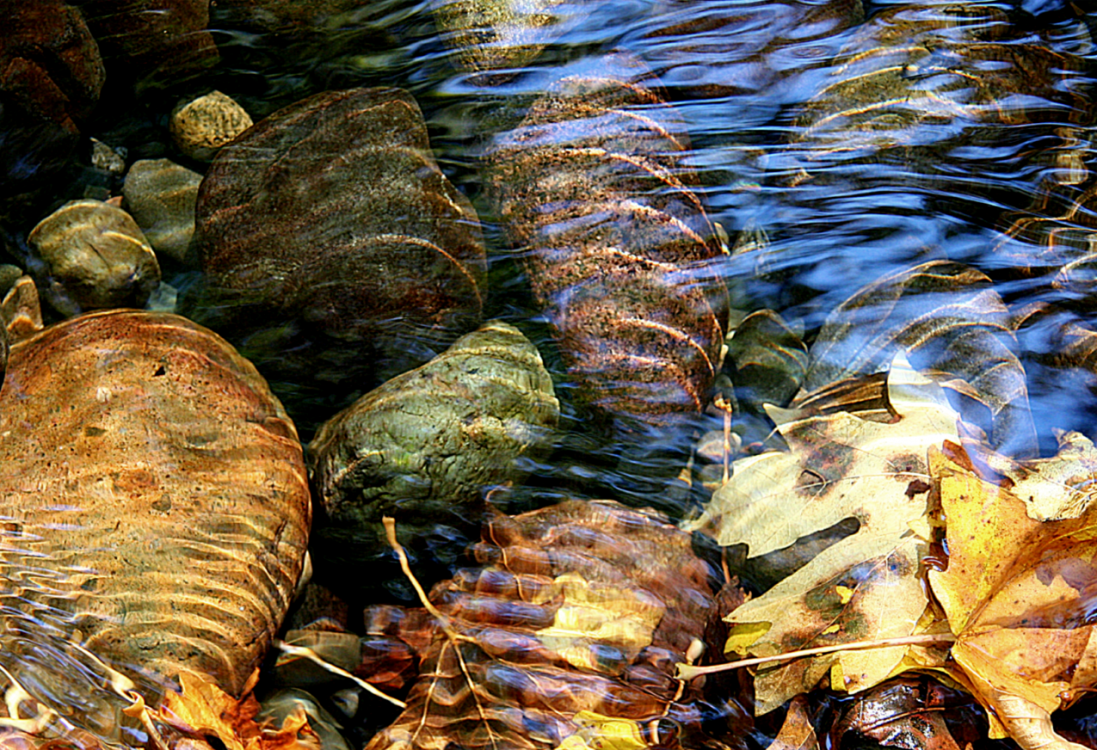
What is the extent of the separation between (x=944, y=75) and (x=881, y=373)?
1.39 m

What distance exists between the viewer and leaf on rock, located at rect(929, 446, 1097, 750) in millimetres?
1742

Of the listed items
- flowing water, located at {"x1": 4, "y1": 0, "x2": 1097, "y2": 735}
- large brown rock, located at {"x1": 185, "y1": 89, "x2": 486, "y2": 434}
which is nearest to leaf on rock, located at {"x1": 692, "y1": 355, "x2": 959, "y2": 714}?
flowing water, located at {"x1": 4, "y1": 0, "x2": 1097, "y2": 735}

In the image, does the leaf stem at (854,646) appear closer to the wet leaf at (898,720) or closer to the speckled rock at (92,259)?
the wet leaf at (898,720)

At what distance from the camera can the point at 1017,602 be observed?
1805 mm

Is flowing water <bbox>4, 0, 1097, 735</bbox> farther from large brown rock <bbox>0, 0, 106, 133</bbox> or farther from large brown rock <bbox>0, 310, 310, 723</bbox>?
large brown rock <bbox>0, 310, 310, 723</bbox>

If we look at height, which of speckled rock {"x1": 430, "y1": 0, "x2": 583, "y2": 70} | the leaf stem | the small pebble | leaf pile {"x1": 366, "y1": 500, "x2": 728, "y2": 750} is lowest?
leaf pile {"x1": 366, "y1": 500, "x2": 728, "y2": 750}

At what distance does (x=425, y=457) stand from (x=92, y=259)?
1759 mm

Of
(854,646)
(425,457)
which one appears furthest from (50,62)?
(854,646)

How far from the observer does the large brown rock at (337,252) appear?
116 inches

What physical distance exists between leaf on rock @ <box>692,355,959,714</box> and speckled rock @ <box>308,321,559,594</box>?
82 cm

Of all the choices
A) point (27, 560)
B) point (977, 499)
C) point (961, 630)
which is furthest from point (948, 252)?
→ point (27, 560)

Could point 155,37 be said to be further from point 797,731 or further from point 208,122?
point 797,731

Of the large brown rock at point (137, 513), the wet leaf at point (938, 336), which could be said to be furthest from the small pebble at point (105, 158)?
the wet leaf at point (938, 336)

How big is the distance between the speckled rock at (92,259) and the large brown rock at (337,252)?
280 mm
